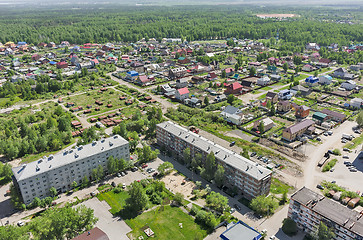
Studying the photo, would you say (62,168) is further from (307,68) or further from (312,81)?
(307,68)

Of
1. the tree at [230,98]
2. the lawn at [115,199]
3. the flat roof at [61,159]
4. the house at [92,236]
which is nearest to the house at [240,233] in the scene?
the house at [92,236]

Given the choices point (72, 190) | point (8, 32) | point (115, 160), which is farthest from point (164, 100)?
point (8, 32)

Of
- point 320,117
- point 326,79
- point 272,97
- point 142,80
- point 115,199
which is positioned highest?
point 326,79

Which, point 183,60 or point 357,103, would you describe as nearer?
point 357,103

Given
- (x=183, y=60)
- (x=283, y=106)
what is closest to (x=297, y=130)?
(x=283, y=106)

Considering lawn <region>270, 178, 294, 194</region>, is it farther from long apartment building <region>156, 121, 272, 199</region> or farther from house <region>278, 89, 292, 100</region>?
house <region>278, 89, 292, 100</region>

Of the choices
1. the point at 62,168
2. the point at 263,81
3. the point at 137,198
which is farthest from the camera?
the point at 263,81

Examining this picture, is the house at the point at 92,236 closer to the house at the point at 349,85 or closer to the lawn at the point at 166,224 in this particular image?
the lawn at the point at 166,224

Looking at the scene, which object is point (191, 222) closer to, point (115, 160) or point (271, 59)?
point (115, 160)

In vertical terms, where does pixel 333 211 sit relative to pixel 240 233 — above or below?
above
